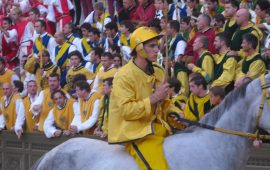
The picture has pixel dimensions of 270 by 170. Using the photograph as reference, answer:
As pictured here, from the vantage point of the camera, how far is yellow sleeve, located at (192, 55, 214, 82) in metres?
13.4

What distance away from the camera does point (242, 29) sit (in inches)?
547

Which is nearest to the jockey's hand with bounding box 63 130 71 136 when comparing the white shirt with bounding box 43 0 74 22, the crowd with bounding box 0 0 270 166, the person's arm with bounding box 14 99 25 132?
the crowd with bounding box 0 0 270 166

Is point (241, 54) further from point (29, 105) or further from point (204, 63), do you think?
point (29, 105)

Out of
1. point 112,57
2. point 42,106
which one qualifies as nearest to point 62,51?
point 112,57

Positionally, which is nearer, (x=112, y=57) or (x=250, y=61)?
(x=250, y=61)

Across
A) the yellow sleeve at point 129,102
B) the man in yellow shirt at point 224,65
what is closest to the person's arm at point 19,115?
the man in yellow shirt at point 224,65

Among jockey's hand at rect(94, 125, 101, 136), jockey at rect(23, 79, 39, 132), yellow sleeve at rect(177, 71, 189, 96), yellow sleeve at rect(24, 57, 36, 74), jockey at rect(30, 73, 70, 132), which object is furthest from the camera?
yellow sleeve at rect(24, 57, 36, 74)

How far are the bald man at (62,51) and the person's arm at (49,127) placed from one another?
296 centimetres

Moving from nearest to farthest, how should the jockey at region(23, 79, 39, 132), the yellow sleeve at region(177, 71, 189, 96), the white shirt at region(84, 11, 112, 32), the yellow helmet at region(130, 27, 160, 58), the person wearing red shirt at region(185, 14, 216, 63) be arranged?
the yellow helmet at region(130, 27, 160, 58)
the yellow sleeve at region(177, 71, 189, 96)
the jockey at region(23, 79, 39, 132)
the person wearing red shirt at region(185, 14, 216, 63)
the white shirt at region(84, 11, 112, 32)

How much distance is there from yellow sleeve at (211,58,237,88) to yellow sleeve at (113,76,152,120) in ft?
15.6

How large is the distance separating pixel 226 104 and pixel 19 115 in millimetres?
6910

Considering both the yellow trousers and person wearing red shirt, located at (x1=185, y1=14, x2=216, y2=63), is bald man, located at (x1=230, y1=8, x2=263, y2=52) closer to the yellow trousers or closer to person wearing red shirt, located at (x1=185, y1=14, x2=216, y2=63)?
person wearing red shirt, located at (x1=185, y1=14, x2=216, y2=63)

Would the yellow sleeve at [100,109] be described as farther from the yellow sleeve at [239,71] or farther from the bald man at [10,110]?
the yellow sleeve at [239,71]

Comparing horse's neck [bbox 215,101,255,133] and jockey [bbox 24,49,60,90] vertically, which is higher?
horse's neck [bbox 215,101,255,133]
